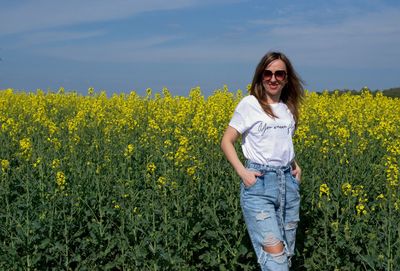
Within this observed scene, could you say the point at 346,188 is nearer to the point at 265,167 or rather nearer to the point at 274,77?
the point at 265,167

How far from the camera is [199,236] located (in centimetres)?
508

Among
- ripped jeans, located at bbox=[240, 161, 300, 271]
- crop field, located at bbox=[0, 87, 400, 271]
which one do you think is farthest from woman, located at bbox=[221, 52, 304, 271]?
crop field, located at bbox=[0, 87, 400, 271]

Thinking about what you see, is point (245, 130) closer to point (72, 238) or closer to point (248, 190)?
point (248, 190)

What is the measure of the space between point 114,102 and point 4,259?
8168 millimetres

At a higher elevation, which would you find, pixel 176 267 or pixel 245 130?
pixel 245 130

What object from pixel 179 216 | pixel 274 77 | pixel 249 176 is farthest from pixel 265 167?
pixel 179 216

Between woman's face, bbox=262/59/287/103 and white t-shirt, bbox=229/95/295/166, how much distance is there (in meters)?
0.13

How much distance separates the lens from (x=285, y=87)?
417cm

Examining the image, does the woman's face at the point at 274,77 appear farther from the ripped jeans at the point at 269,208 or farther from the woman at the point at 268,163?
the ripped jeans at the point at 269,208

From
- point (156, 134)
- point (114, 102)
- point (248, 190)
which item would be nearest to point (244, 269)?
point (248, 190)

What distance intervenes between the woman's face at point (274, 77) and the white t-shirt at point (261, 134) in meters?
0.13

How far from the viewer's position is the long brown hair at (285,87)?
392cm

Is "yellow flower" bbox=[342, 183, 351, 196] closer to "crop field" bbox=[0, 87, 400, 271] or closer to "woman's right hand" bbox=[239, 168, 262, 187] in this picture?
"crop field" bbox=[0, 87, 400, 271]

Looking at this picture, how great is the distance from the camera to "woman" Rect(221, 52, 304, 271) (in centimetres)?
371
